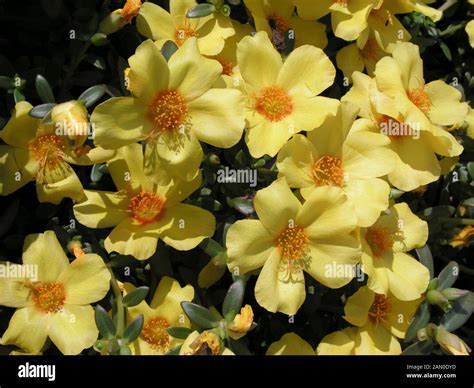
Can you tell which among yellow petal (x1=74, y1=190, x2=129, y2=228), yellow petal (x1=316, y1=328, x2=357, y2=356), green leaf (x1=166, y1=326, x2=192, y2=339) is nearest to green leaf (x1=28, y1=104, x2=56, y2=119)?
yellow petal (x1=74, y1=190, x2=129, y2=228)

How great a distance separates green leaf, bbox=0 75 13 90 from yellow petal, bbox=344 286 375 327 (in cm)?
123

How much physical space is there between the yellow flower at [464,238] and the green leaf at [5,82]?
1.56 metres

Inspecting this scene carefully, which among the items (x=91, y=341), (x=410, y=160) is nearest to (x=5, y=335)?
(x=91, y=341)

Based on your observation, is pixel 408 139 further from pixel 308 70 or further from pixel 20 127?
pixel 20 127

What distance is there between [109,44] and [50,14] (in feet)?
0.72

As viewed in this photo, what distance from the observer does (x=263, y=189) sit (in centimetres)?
210

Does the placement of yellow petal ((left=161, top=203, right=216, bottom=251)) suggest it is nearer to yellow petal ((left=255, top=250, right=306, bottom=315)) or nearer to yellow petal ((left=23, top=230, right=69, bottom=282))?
yellow petal ((left=255, top=250, right=306, bottom=315))

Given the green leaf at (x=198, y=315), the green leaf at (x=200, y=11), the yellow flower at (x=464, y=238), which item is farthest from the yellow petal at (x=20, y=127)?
the yellow flower at (x=464, y=238)

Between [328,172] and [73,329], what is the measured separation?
875 mm

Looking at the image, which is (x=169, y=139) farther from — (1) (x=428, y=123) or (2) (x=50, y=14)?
(1) (x=428, y=123)

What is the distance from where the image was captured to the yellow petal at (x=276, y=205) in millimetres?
2090

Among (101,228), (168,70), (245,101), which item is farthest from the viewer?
(101,228)

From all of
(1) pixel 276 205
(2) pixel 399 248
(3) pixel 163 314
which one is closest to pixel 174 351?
(3) pixel 163 314
